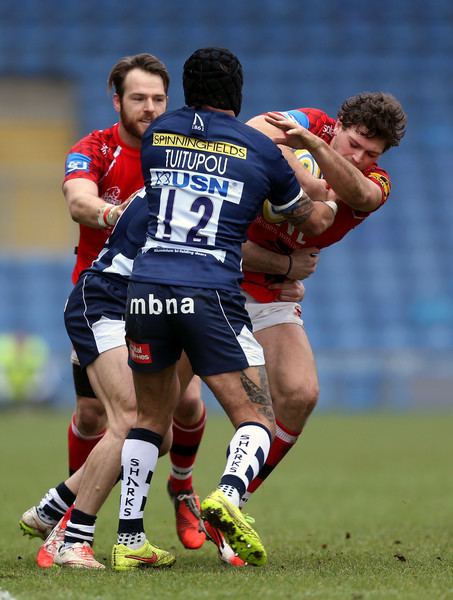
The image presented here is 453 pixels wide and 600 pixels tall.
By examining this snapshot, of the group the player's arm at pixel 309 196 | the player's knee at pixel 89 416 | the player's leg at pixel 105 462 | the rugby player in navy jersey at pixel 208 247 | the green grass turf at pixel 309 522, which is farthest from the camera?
the player's knee at pixel 89 416

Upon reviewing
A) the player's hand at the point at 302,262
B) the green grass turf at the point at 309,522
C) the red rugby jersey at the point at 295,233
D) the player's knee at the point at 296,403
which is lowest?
the green grass turf at the point at 309,522

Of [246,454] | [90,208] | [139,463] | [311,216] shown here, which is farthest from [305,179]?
[139,463]

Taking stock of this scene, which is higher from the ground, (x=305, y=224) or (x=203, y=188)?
(x=203, y=188)

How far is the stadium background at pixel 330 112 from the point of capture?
19.1 meters

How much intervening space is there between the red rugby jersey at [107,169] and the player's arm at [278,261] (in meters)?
0.65

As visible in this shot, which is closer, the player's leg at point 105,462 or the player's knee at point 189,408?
the player's leg at point 105,462

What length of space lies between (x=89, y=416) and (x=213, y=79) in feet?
6.72

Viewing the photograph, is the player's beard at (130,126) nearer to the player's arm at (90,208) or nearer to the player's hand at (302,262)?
the player's arm at (90,208)

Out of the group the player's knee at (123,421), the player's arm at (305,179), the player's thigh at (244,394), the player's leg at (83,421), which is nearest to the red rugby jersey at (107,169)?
the player's leg at (83,421)

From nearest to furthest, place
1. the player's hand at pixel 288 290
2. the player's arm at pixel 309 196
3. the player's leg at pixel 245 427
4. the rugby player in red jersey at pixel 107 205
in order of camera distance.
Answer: the player's leg at pixel 245 427, the player's arm at pixel 309 196, the rugby player in red jersey at pixel 107 205, the player's hand at pixel 288 290

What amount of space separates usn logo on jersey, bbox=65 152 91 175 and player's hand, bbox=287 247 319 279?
1.15 m

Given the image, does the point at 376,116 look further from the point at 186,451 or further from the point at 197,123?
the point at 186,451

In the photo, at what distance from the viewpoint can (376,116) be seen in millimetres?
5508

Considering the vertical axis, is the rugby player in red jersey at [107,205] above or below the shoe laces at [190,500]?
above
